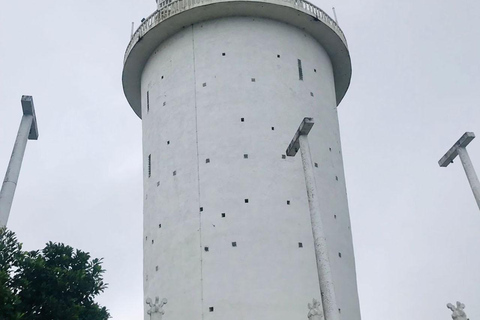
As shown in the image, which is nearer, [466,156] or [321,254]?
[321,254]

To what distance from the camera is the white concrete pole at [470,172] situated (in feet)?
70.8

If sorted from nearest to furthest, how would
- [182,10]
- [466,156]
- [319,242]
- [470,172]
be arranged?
[319,242], [470,172], [466,156], [182,10]

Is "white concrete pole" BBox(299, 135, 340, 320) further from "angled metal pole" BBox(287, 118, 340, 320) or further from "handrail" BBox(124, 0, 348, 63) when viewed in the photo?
"handrail" BBox(124, 0, 348, 63)

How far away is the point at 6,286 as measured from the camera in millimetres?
18484

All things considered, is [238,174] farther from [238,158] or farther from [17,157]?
[17,157]

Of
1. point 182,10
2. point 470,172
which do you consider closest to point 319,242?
point 470,172

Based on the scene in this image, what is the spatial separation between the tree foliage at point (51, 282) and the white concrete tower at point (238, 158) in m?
4.46

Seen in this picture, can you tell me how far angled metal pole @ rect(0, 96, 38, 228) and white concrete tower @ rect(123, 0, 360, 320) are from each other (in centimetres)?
650

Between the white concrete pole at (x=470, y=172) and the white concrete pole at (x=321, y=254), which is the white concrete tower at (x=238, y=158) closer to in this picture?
the white concrete pole at (x=321, y=254)

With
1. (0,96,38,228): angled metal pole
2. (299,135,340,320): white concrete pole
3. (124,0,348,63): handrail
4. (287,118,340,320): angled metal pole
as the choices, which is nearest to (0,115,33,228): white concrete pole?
(0,96,38,228): angled metal pole

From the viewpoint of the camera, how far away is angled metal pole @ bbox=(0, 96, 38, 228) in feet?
69.3

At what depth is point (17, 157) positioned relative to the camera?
2219cm

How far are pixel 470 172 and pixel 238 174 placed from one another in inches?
348

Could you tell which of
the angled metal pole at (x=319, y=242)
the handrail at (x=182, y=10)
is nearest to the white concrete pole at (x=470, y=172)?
the angled metal pole at (x=319, y=242)
